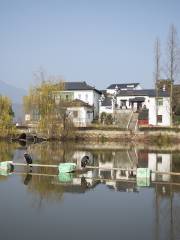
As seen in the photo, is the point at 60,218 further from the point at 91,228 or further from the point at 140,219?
the point at 140,219

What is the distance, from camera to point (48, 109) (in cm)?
4059

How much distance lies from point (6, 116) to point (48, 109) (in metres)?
5.05

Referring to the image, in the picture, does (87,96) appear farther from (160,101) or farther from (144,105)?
(160,101)

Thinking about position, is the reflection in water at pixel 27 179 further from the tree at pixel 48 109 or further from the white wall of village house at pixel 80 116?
the white wall of village house at pixel 80 116

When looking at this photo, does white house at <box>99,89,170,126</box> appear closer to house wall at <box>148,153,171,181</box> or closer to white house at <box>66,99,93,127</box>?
white house at <box>66,99,93,127</box>

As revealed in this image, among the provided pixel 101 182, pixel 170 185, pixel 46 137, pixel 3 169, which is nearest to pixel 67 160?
pixel 3 169

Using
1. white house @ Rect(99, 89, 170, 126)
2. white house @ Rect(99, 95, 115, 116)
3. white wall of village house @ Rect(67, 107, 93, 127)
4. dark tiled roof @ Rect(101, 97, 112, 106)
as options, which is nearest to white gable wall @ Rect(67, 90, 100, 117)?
white house @ Rect(99, 95, 115, 116)

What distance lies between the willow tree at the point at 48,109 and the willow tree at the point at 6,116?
2371 millimetres

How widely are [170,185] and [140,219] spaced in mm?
4851

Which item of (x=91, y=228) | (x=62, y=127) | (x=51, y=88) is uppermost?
(x=51, y=88)

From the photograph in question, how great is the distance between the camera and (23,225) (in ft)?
31.0

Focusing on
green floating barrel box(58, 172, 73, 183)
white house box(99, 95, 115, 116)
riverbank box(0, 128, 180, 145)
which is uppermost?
white house box(99, 95, 115, 116)

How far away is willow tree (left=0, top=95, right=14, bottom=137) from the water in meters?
23.7

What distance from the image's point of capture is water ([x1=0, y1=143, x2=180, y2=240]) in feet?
29.6
